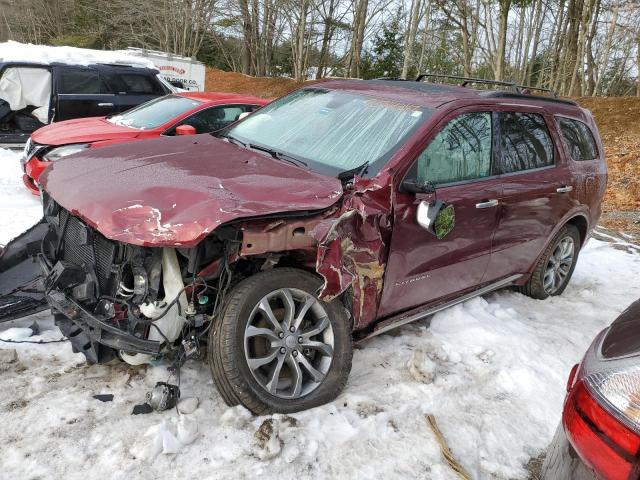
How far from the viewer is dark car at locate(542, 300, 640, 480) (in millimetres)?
1549

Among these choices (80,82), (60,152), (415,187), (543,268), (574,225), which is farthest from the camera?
(80,82)

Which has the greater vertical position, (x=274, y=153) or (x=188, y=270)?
(x=274, y=153)

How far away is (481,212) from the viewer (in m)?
3.64

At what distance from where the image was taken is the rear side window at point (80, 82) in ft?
29.4

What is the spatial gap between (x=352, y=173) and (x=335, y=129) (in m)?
0.60

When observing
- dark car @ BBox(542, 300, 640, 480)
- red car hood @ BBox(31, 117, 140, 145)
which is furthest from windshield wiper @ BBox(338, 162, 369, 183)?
red car hood @ BBox(31, 117, 140, 145)

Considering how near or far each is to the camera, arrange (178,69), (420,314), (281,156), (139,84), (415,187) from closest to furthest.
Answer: (415,187) < (281,156) < (420,314) < (139,84) < (178,69)

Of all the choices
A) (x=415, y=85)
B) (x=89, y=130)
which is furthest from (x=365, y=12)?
(x=415, y=85)

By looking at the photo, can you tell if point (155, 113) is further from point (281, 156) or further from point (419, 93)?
point (419, 93)

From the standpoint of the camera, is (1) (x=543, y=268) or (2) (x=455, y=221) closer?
(2) (x=455, y=221)

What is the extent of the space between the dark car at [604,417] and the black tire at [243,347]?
136cm

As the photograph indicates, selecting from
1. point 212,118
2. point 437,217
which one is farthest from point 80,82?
point 437,217

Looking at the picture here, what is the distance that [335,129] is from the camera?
360cm

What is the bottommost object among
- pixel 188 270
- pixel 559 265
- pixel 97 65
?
pixel 559 265
